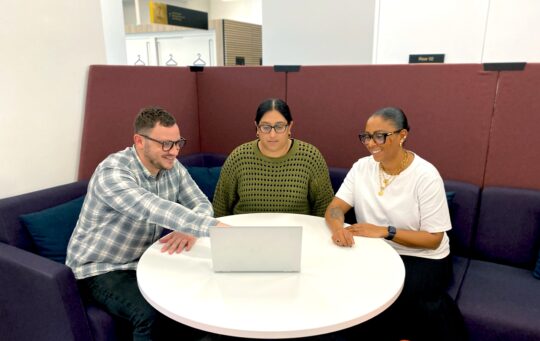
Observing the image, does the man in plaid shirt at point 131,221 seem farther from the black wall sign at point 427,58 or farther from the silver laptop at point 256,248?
the black wall sign at point 427,58

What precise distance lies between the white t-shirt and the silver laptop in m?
0.66

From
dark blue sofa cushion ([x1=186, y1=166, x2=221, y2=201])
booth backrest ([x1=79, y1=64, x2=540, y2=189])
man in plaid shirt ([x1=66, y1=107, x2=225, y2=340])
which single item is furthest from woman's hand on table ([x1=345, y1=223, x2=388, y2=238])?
dark blue sofa cushion ([x1=186, y1=166, x2=221, y2=201])

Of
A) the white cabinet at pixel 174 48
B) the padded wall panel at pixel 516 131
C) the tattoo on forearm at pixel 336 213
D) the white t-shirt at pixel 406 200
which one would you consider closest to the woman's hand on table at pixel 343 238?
the tattoo on forearm at pixel 336 213

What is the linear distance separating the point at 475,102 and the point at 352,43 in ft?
6.04

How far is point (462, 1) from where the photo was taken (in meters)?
3.30

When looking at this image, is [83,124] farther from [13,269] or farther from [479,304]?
[479,304]

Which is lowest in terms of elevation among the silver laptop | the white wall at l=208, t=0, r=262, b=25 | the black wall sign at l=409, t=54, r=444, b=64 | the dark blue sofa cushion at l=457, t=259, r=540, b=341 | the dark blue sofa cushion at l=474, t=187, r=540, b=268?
the dark blue sofa cushion at l=457, t=259, r=540, b=341

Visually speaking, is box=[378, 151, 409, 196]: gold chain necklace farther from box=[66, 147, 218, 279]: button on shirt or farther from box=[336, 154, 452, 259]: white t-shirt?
box=[66, 147, 218, 279]: button on shirt

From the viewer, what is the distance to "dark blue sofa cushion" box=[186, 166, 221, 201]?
2.62 metres

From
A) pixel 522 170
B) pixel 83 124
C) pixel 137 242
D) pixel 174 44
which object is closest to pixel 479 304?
pixel 522 170

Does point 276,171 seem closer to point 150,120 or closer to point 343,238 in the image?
point 343,238

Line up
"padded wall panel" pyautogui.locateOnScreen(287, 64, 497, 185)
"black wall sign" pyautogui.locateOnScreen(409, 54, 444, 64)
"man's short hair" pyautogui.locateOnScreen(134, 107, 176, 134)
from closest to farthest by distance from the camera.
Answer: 1. "man's short hair" pyautogui.locateOnScreen(134, 107, 176, 134)
2. "padded wall panel" pyautogui.locateOnScreen(287, 64, 497, 185)
3. "black wall sign" pyautogui.locateOnScreen(409, 54, 444, 64)

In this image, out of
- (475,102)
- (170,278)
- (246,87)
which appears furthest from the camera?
(246,87)

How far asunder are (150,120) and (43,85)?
97cm
